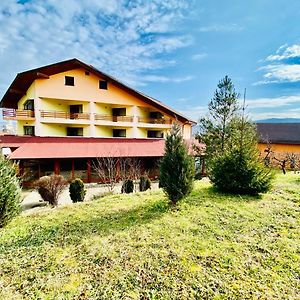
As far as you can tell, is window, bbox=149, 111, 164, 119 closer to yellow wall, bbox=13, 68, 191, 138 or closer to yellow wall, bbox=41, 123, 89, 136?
yellow wall, bbox=13, 68, 191, 138

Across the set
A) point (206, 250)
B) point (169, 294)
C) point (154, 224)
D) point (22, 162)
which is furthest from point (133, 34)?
point (22, 162)

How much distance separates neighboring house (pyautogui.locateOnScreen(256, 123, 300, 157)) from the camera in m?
30.6

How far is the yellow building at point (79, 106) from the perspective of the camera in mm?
23344

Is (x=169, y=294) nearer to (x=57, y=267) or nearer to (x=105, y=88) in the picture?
(x=57, y=267)

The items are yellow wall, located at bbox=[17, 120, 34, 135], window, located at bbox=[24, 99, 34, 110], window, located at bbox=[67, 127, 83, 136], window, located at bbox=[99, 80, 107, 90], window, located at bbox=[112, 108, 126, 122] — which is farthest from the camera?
window, located at bbox=[112, 108, 126, 122]

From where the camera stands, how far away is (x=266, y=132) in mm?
34656

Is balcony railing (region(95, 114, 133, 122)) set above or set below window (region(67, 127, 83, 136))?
above

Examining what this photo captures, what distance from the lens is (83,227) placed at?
7.73m

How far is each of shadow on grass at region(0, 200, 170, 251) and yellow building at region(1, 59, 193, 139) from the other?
16.5m

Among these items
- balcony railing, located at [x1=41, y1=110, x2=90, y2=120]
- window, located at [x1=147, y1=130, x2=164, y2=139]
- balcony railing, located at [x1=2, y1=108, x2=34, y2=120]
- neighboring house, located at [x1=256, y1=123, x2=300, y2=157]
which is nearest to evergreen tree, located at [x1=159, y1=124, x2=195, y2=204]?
balcony railing, located at [x1=41, y1=110, x2=90, y2=120]

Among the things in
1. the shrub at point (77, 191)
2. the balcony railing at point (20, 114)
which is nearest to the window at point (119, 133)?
the balcony railing at point (20, 114)

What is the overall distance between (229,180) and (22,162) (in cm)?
1969

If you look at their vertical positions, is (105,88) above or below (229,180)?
above

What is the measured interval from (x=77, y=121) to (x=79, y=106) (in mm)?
2385
